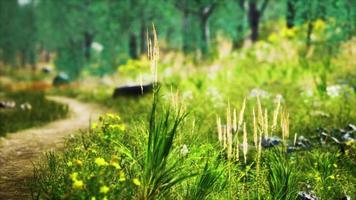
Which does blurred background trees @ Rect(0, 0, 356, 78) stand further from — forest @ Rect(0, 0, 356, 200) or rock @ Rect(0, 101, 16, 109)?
rock @ Rect(0, 101, 16, 109)

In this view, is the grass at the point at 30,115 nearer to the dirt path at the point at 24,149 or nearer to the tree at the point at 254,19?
the dirt path at the point at 24,149

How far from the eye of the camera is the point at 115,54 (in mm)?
30266

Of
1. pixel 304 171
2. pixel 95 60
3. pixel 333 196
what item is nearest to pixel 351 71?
pixel 304 171

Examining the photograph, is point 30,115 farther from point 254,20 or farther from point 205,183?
point 254,20

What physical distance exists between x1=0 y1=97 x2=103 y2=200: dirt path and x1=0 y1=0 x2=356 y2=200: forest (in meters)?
0.03

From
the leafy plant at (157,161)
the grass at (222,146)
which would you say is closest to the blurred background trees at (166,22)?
the grass at (222,146)

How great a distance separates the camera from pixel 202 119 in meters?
9.77

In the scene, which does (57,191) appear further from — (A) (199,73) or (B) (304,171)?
(A) (199,73)

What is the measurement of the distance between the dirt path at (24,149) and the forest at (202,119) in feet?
0.09

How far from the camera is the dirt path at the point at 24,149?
231 inches

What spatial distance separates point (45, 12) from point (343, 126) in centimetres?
4225

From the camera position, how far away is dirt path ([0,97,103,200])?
19.3ft

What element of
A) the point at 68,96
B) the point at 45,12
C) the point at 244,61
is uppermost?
the point at 45,12

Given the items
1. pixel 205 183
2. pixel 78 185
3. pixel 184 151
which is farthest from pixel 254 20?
pixel 78 185
